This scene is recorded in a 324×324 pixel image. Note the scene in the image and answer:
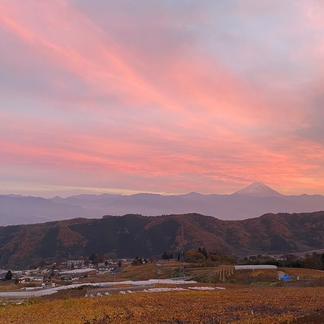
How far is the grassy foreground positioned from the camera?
29.2 meters

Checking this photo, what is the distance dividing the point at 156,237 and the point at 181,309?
450 feet

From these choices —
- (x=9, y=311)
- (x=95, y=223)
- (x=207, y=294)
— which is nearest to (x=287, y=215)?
(x=95, y=223)

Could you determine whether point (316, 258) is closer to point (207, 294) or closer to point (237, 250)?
point (207, 294)

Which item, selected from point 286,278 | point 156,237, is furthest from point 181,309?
point 156,237

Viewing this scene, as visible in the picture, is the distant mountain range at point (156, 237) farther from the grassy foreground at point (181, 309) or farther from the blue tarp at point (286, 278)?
the grassy foreground at point (181, 309)

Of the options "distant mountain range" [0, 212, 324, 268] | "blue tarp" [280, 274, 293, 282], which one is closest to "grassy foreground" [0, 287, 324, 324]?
"blue tarp" [280, 274, 293, 282]

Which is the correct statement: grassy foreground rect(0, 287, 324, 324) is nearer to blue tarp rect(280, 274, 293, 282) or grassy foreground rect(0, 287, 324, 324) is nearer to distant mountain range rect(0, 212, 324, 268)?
blue tarp rect(280, 274, 293, 282)

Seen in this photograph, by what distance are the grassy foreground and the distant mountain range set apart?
110015mm

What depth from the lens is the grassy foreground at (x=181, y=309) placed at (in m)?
29.2

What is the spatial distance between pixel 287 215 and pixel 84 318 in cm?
17022

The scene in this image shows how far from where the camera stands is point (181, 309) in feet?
110

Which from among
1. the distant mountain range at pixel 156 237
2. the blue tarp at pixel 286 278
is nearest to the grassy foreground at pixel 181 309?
the blue tarp at pixel 286 278

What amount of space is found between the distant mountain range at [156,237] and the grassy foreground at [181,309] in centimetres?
11002

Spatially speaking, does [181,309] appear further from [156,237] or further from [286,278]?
[156,237]
